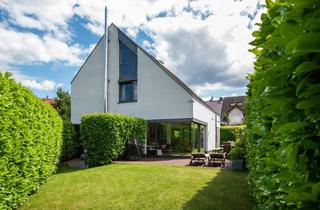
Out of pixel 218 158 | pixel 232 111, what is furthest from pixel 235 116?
pixel 218 158

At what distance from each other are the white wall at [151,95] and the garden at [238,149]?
14.8ft

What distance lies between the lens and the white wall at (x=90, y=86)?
71.1ft

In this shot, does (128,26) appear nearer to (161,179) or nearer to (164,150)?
(164,150)

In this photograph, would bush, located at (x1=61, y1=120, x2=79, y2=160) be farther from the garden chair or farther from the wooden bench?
the wooden bench

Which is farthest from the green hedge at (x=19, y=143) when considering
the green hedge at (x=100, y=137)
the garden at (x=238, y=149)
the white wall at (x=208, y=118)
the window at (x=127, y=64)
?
the window at (x=127, y=64)

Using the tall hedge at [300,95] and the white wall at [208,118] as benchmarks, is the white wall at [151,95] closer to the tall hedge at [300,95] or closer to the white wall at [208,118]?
the white wall at [208,118]

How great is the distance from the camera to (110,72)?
2128 cm

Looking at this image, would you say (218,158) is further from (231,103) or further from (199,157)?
(231,103)

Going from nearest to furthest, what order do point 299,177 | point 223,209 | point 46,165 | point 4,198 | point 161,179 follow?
point 299,177, point 4,198, point 223,209, point 46,165, point 161,179

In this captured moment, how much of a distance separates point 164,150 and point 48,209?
16.5 metres

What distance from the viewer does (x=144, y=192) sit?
7.62m

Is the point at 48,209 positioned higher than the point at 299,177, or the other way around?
the point at 299,177

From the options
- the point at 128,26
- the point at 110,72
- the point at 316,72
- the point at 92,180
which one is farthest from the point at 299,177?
the point at 128,26

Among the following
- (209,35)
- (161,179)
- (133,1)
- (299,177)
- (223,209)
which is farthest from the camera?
(209,35)
